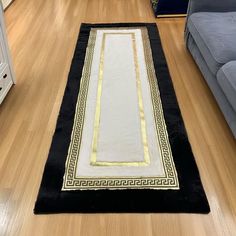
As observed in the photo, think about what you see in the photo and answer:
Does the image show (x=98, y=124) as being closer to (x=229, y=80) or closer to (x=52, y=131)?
(x=52, y=131)

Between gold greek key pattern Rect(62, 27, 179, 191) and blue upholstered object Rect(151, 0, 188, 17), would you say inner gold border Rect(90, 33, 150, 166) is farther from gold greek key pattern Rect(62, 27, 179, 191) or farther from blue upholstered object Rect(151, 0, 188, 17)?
blue upholstered object Rect(151, 0, 188, 17)

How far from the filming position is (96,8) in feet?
13.0

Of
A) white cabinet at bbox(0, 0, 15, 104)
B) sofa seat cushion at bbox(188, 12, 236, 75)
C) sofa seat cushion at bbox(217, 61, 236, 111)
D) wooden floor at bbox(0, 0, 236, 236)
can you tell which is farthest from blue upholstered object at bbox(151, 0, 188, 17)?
white cabinet at bbox(0, 0, 15, 104)

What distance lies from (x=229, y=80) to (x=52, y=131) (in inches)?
48.0

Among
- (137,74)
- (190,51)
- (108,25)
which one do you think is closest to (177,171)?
(137,74)

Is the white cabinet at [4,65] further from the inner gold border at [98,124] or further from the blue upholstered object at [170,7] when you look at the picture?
the blue upholstered object at [170,7]

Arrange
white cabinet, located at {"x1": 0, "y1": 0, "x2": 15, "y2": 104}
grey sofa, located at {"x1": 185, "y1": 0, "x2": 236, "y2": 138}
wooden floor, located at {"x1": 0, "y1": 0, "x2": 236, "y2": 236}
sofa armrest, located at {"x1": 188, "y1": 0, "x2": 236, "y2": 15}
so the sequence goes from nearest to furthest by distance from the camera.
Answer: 1. wooden floor, located at {"x1": 0, "y1": 0, "x2": 236, "y2": 236}
2. grey sofa, located at {"x1": 185, "y1": 0, "x2": 236, "y2": 138}
3. white cabinet, located at {"x1": 0, "y1": 0, "x2": 15, "y2": 104}
4. sofa armrest, located at {"x1": 188, "y1": 0, "x2": 236, "y2": 15}

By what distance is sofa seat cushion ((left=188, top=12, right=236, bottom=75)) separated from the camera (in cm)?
199

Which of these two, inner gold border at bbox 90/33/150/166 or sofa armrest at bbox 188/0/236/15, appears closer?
inner gold border at bbox 90/33/150/166

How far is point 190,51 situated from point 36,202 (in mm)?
2009

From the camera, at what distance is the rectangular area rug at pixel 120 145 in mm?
1495

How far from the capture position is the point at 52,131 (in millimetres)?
1948

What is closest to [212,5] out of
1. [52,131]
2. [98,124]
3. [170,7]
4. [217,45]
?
[217,45]

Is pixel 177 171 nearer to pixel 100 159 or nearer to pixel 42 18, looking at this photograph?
pixel 100 159
